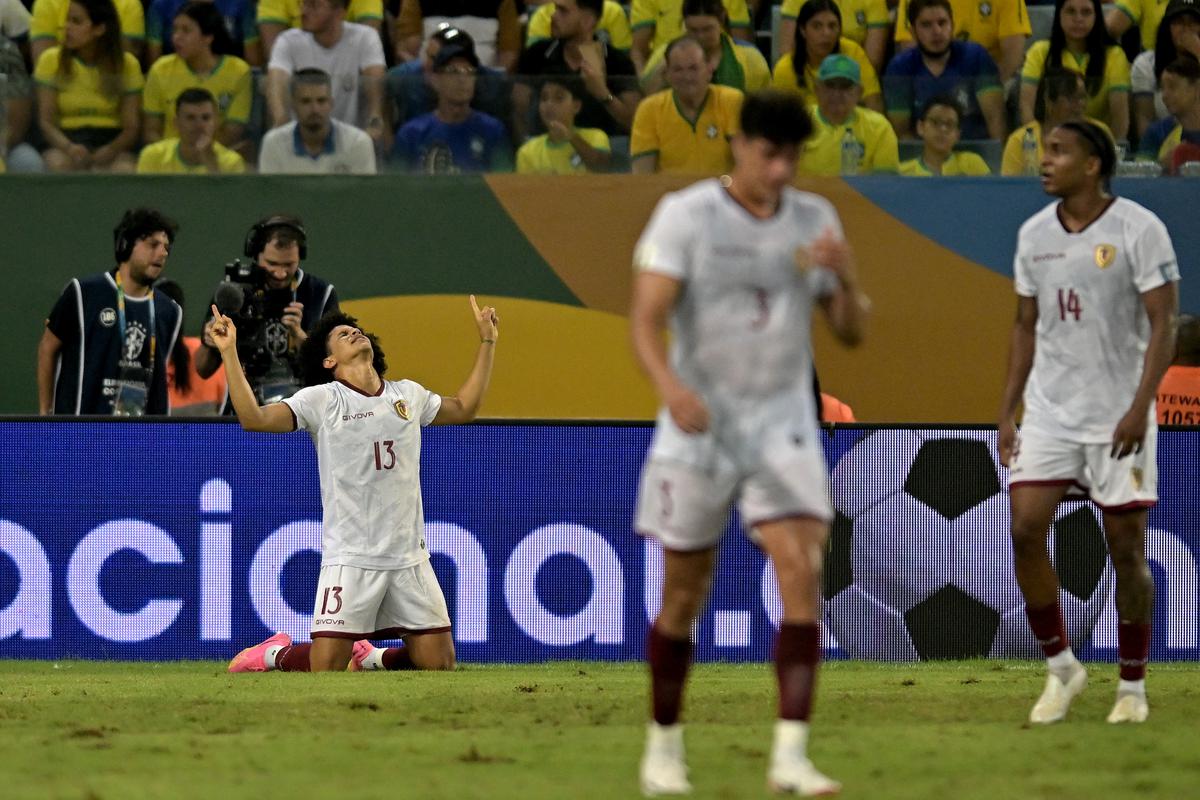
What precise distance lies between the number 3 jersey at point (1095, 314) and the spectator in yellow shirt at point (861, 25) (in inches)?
295

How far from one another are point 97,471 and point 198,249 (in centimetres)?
363

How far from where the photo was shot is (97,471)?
1081 centimetres

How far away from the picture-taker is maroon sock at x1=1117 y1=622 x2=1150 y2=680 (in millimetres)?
7094

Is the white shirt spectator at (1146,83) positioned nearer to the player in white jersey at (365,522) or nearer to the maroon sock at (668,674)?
the player in white jersey at (365,522)

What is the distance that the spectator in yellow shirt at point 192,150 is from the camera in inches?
536

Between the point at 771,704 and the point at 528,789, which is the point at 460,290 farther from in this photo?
the point at 528,789

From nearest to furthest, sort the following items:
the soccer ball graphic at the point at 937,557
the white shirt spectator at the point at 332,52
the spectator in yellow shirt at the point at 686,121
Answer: the soccer ball graphic at the point at 937,557 → the spectator in yellow shirt at the point at 686,121 → the white shirt spectator at the point at 332,52

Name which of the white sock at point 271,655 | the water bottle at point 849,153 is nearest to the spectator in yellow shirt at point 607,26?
the water bottle at point 849,153

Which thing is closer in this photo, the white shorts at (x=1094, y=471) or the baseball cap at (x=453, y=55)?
the white shorts at (x=1094, y=471)

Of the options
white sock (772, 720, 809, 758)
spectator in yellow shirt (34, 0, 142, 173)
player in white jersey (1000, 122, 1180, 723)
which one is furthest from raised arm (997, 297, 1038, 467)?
spectator in yellow shirt (34, 0, 142, 173)

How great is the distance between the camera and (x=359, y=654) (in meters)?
10.2

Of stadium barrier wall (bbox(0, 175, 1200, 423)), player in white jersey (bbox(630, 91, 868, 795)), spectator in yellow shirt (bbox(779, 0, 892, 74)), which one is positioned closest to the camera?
player in white jersey (bbox(630, 91, 868, 795))

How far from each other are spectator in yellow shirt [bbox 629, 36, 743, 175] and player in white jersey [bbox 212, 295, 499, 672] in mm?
3997

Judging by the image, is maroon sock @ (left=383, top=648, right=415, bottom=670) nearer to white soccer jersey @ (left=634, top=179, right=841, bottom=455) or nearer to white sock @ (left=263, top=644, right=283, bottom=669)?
white sock @ (left=263, top=644, right=283, bottom=669)
